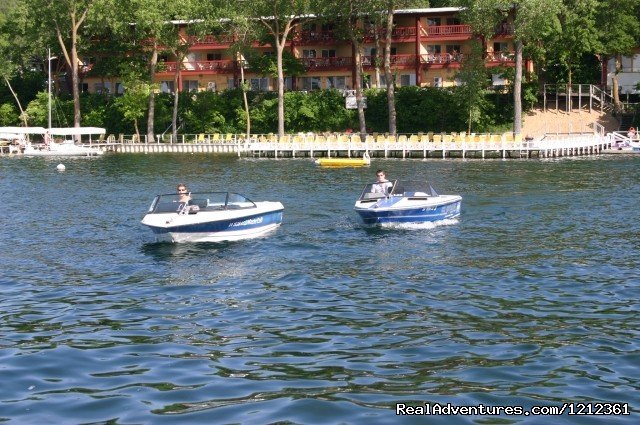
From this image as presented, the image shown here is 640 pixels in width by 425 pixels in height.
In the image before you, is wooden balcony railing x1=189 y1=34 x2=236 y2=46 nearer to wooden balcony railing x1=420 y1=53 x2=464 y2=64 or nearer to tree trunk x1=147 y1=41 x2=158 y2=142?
tree trunk x1=147 y1=41 x2=158 y2=142

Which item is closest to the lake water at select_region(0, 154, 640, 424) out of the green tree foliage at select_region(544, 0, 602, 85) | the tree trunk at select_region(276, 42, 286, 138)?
the green tree foliage at select_region(544, 0, 602, 85)

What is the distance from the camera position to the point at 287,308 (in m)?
22.3

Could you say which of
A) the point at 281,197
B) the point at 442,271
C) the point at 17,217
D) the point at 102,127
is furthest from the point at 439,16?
the point at 442,271

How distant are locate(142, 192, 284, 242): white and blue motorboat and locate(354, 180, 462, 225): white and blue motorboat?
3534 mm

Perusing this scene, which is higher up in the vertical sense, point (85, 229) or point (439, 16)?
point (439, 16)

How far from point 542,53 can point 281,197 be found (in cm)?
4449

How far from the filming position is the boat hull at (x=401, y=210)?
34.4 metres

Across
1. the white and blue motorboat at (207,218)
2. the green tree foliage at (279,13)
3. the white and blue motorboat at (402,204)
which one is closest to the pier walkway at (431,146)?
the green tree foliage at (279,13)

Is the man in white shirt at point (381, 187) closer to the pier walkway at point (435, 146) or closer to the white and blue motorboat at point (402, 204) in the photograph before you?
the white and blue motorboat at point (402, 204)

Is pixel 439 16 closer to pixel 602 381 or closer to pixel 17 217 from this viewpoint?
pixel 17 217

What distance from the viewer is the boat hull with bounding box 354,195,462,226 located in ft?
113

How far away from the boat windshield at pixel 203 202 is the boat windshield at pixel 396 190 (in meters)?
4.74

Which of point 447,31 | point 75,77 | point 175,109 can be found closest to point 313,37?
point 447,31

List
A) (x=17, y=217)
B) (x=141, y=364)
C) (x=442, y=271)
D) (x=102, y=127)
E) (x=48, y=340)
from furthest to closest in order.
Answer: (x=102, y=127), (x=17, y=217), (x=442, y=271), (x=48, y=340), (x=141, y=364)
